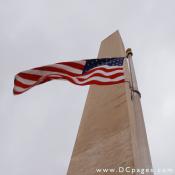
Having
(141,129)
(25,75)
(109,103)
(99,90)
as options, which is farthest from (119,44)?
(141,129)

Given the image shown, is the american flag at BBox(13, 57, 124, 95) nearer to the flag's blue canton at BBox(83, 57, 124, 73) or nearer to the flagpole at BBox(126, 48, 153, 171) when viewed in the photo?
the flag's blue canton at BBox(83, 57, 124, 73)

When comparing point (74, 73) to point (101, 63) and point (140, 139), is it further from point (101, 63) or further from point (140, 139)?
point (140, 139)

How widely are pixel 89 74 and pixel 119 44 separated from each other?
399cm

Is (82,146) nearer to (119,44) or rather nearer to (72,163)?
(72,163)

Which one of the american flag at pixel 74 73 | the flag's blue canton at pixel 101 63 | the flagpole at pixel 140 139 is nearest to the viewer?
the flagpole at pixel 140 139

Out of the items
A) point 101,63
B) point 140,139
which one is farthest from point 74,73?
point 140,139

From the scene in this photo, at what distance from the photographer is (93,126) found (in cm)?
897

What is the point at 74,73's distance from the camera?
23.5 ft

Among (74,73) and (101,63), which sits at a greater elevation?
(101,63)

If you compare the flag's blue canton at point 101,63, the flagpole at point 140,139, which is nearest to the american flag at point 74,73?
the flag's blue canton at point 101,63

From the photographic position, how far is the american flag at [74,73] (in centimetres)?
700

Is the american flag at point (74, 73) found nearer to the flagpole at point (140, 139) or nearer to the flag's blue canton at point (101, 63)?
the flag's blue canton at point (101, 63)

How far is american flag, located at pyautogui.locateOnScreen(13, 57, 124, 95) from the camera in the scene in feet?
23.0

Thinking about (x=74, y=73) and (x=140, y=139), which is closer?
(x=140, y=139)
